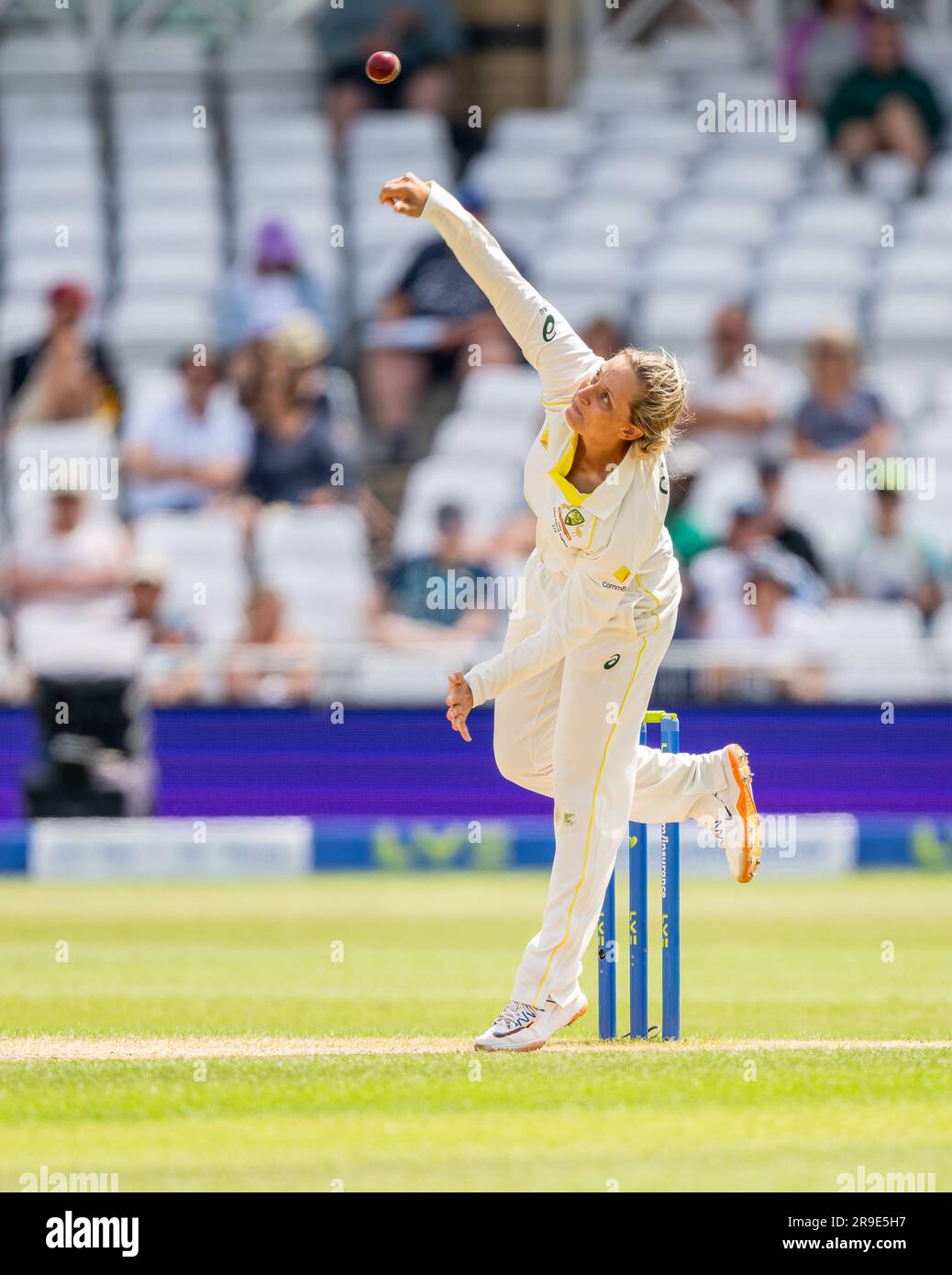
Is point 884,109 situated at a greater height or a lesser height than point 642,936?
greater

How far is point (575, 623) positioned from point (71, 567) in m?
9.38

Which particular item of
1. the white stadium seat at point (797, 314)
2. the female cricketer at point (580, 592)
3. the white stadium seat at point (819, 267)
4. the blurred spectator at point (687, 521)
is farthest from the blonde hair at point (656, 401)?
the white stadium seat at point (819, 267)

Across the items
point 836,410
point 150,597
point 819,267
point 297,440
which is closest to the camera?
point 150,597

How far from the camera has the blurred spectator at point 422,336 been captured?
703 inches

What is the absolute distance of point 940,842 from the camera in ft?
48.6

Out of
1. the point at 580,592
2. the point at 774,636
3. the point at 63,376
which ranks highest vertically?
the point at 63,376

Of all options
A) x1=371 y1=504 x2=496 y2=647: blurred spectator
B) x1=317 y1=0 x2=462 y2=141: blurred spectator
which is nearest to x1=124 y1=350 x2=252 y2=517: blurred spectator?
x1=371 y1=504 x2=496 y2=647: blurred spectator

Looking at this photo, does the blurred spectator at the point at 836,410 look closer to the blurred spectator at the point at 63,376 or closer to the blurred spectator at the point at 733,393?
the blurred spectator at the point at 733,393

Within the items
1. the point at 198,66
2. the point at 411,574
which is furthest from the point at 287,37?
the point at 411,574

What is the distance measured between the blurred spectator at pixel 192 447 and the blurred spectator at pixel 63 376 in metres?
0.41

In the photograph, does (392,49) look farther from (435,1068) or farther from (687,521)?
(435,1068)

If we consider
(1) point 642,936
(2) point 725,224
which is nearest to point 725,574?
(2) point 725,224

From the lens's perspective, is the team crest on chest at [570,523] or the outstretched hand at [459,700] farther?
the outstretched hand at [459,700]

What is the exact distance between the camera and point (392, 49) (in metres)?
20.0
